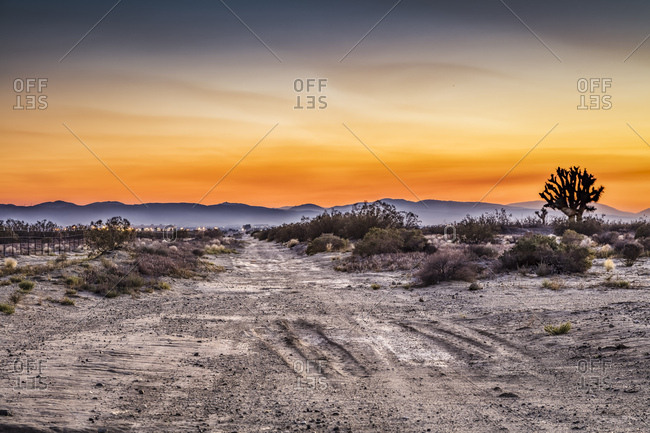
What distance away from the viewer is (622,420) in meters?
6.39

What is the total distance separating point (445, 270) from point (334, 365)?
1162cm

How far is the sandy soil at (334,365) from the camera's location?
6527 millimetres

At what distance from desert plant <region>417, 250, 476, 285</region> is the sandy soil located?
3126 millimetres

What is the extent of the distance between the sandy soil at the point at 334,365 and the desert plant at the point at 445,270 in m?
3.13

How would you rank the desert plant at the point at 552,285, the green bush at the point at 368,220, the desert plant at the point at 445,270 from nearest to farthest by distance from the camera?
the desert plant at the point at 552,285 → the desert plant at the point at 445,270 → the green bush at the point at 368,220

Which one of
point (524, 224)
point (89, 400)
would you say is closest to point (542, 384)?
point (89, 400)

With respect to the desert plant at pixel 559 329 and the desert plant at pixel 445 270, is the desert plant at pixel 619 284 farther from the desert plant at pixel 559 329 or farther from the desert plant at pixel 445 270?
the desert plant at pixel 559 329

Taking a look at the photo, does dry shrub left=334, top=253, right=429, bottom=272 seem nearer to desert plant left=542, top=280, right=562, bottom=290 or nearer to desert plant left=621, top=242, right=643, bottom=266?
desert plant left=542, top=280, right=562, bottom=290

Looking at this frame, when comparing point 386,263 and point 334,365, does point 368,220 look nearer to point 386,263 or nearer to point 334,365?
point 386,263

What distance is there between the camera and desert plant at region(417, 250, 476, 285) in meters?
19.7

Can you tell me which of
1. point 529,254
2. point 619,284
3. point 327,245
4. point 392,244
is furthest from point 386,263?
point 327,245

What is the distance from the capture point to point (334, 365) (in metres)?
9.03

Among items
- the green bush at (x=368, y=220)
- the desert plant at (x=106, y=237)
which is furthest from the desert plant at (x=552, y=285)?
the green bush at (x=368, y=220)

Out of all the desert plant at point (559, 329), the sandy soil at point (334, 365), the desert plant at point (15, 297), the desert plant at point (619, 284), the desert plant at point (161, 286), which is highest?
the desert plant at point (619, 284)
